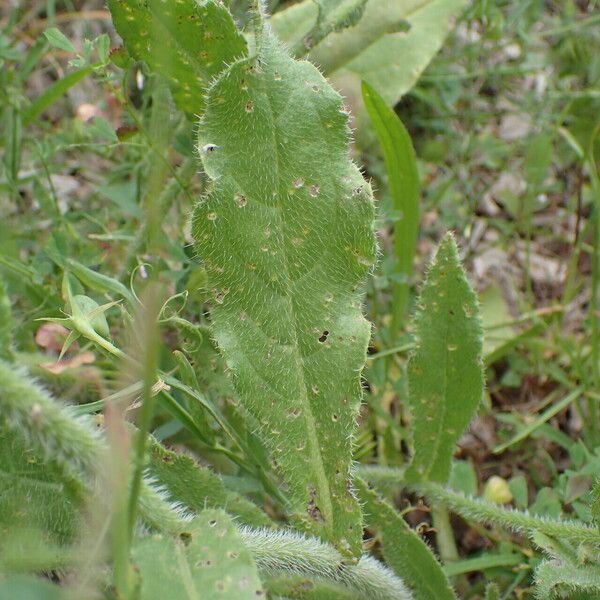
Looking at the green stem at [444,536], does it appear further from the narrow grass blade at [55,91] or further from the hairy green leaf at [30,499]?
the narrow grass blade at [55,91]

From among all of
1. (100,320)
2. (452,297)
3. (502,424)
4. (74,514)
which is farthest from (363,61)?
(74,514)

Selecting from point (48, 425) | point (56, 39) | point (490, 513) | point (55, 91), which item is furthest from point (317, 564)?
point (55, 91)

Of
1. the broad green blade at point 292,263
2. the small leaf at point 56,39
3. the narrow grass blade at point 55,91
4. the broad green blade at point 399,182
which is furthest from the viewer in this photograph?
the narrow grass blade at point 55,91

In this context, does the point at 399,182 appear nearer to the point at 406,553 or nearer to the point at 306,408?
the point at 306,408

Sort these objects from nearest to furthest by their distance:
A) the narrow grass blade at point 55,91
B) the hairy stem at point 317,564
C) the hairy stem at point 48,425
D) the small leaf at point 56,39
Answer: the hairy stem at point 48,425
the hairy stem at point 317,564
the small leaf at point 56,39
the narrow grass blade at point 55,91

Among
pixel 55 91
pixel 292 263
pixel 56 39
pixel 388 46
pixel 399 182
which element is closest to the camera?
pixel 292 263

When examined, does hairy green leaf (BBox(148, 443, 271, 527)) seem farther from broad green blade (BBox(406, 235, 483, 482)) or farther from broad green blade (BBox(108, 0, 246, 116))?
broad green blade (BBox(108, 0, 246, 116))

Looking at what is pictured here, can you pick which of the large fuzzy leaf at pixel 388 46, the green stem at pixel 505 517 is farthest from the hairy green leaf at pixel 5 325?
the large fuzzy leaf at pixel 388 46
